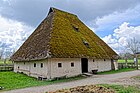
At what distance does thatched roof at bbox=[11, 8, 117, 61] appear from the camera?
2280cm

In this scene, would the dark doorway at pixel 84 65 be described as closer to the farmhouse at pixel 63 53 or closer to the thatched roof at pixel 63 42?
the farmhouse at pixel 63 53

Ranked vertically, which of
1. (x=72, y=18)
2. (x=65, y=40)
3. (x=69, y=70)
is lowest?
(x=69, y=70)

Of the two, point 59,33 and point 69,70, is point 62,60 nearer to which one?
point 69,70

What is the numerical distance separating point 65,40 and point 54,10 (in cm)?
700

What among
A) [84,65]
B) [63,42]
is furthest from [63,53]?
[84,65]

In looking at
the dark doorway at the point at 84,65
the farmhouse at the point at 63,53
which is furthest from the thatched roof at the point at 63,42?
the dark doorway at the point at 84,65

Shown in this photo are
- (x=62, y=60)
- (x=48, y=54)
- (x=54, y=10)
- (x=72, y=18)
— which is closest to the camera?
(x=48, y=54)

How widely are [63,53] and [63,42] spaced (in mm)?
2302

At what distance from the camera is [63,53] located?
22.7 metres

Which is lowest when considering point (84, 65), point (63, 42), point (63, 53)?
point (84, 65)

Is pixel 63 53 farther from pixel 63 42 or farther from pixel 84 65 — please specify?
pixel 84 65

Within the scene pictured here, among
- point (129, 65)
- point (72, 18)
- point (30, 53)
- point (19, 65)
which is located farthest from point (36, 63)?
point (129, 65)

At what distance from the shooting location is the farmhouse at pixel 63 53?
22.3 metres

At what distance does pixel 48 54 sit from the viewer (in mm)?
21125
